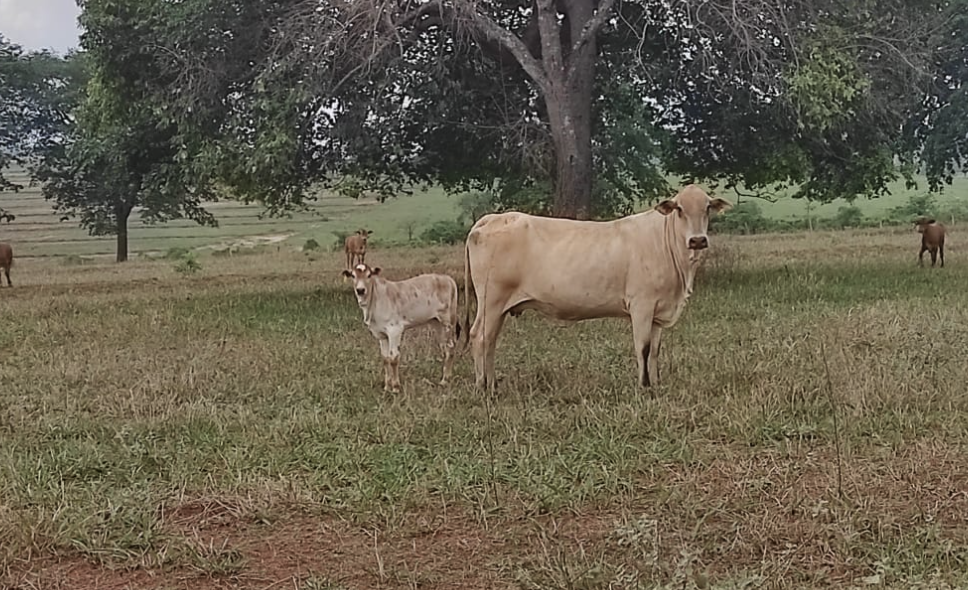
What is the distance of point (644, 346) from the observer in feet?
24.6

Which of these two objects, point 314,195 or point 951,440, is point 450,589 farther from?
point 314,195

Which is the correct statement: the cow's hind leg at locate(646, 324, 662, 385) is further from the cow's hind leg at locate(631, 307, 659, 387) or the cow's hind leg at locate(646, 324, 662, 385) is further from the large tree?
the large tree

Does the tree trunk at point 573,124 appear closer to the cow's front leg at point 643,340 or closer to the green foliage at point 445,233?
the cow's front leg at point 643,340

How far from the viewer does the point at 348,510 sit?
4.95 meters

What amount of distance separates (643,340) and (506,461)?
2.26 meters

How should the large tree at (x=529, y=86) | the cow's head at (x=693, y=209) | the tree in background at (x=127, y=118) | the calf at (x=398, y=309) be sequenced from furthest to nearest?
1. the tree in background at (x=127, y=118)
2. the large tree at (x=529, y=86)
3. the calf at (x=398, y=309)
4. the cow's head at (x=693, y=209)

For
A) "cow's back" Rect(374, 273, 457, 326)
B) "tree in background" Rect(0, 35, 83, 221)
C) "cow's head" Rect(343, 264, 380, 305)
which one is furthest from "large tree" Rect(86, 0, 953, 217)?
"tree in background" Rect(0, 35, 83, 221)

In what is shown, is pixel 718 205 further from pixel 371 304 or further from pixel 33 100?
pixel 33 100

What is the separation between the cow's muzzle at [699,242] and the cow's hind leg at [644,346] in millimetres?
614

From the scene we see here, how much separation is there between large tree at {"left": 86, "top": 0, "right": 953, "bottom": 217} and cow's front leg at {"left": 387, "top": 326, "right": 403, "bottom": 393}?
17.1 ft

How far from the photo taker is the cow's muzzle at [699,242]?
7246mm

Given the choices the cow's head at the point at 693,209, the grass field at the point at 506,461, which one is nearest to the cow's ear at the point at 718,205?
the cow's head at the point at 693,209

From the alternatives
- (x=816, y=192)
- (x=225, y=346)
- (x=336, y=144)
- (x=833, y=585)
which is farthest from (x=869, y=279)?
(x=833, y=585)

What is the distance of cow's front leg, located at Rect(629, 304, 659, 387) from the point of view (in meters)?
7.47
